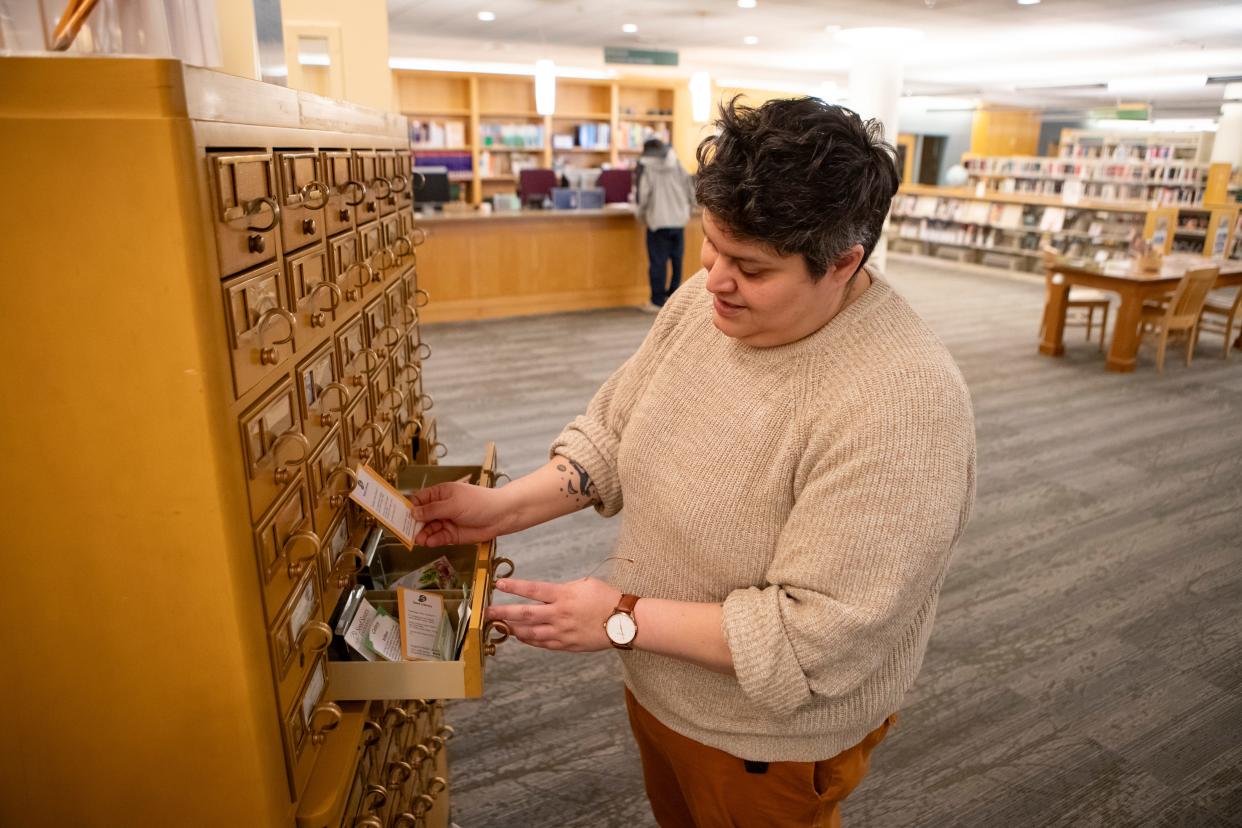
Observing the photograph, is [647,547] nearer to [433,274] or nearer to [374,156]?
[374,156]

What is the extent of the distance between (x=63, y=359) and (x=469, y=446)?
3.87 meters

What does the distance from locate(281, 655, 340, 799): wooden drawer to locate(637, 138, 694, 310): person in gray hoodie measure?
714cm

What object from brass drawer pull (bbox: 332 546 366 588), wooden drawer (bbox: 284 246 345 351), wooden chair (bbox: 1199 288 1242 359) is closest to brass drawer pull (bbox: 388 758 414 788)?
brass drawer pull (bbox: 332 546 366 588)

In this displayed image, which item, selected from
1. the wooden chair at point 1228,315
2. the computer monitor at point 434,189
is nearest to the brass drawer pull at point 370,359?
the computer monitor at point 434,189

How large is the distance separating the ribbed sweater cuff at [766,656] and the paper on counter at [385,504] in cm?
50

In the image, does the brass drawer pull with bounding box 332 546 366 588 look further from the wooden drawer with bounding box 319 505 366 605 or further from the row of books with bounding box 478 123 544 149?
the row of books with bounding box 478 123 544 149

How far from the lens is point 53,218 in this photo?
2.17 ft

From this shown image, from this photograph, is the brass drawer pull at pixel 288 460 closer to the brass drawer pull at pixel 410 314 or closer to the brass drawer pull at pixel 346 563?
the brass drawer pull at pixel 346 563

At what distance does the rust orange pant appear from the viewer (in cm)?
123

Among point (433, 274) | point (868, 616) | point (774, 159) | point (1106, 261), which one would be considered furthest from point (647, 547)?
point (1106, 261)

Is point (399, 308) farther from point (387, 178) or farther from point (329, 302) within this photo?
point (329, 302)

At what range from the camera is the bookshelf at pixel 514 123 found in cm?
1169

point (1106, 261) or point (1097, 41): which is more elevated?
point (1097, 41)

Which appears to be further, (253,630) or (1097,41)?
(1097,41)
